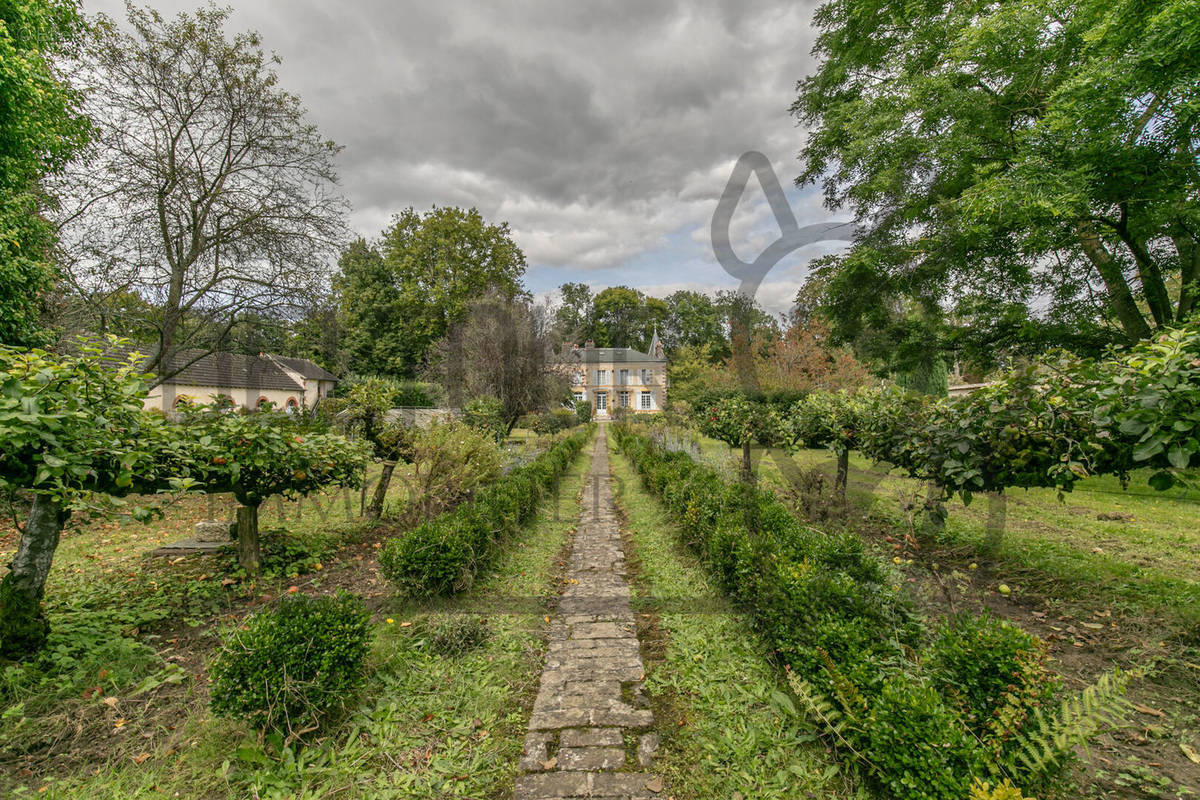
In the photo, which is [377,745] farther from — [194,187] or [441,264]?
[441,264]

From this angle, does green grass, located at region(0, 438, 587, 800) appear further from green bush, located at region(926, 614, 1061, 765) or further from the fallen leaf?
the fallen leaf

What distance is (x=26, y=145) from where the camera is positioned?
5492mm

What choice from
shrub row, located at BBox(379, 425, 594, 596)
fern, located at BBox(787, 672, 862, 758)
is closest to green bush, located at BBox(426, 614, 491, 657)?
shrub row, located at BBox(379, 425, 594, 596)

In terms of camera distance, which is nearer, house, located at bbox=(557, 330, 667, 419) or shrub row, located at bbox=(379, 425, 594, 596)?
shrub row, located at bbox=(379, 425, 594, 596)

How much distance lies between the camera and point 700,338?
46562 millimetres

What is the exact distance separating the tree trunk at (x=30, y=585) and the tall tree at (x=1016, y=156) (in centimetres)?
1054

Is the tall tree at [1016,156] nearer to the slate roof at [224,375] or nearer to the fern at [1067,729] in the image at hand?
the fern at [1067,729]

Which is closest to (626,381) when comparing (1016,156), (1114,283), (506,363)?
(506,363)

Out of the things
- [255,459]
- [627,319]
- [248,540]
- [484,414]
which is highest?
[627,319]

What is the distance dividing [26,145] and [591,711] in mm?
9036

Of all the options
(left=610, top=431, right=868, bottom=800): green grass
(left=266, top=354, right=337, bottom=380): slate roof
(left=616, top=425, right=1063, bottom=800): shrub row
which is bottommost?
(left=610, top=431, right=868, bottom=800): green grass

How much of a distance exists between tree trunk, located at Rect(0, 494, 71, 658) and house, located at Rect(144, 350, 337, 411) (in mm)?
13126

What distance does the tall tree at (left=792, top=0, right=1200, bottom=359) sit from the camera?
6.23 metres

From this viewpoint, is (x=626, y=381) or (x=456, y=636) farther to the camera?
(x=626, y=381)
